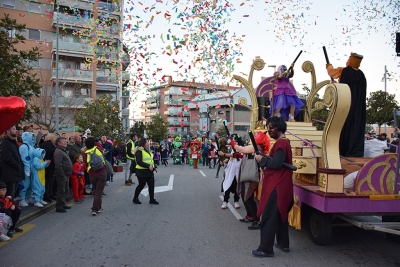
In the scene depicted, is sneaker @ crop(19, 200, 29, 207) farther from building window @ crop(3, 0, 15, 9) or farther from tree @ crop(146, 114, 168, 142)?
tree @ crop(146, 114, 168, 142)

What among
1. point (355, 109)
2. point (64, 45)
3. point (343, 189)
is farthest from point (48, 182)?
point (64, 45)

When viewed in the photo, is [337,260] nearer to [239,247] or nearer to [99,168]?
[239,247]

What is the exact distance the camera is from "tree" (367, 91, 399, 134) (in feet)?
68.9

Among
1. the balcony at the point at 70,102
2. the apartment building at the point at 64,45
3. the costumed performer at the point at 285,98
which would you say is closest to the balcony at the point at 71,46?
the apartment building at the point at 64,45

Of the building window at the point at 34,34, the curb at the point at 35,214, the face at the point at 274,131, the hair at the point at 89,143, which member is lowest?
the curb at the point at 35,214

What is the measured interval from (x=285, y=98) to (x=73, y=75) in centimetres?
3036

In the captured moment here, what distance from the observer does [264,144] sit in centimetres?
665

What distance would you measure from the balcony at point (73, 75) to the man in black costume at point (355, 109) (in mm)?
29000

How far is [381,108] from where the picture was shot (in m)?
23.0

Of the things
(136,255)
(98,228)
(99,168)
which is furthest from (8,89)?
(136,255)

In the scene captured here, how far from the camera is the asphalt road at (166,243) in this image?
4.92 metres

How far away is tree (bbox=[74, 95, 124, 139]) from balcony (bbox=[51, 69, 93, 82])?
29.0 feet

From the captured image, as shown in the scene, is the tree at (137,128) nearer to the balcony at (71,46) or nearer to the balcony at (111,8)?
the balcony at (71,46)

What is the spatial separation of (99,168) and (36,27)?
30447 millimetres
